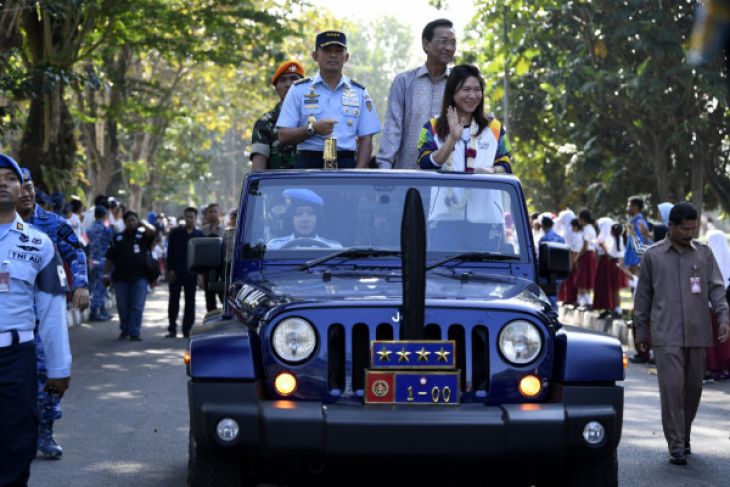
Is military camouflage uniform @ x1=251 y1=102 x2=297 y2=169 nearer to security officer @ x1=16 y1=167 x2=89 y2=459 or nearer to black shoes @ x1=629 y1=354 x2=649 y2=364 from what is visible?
security officer @ x1=16 y1=167 x2=89 y2=459

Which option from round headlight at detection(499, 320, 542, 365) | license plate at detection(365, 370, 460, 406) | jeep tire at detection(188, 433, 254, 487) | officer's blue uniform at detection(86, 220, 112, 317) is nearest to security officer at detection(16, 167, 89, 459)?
jeep tire at detection(188, 433, 254, 487)

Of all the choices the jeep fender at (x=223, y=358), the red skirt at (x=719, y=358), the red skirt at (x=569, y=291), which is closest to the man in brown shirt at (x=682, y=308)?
the jeep fender at (x=223, y=358)

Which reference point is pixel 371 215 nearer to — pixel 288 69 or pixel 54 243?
pixel 54 243

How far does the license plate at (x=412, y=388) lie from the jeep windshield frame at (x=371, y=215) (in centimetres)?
146

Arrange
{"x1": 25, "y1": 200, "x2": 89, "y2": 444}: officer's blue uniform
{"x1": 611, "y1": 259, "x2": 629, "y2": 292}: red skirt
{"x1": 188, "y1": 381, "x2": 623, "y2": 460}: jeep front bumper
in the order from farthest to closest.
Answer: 1. {"x1": 611, "y1": 259, "x2": 629, "y2": 292}: red skirt
2. {"x1": 25, "y1": 200, "x2": 89, "y2": 444}: officer's blue uniform
3. {"x1": 188, "y1": 381, "x2": 623, "y2": 460}: jeep front bumper

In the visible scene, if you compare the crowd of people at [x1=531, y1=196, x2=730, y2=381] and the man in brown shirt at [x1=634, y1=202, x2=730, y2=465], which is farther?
the crowd of people at [x1=531, y1=196, x2=730, y2=381]

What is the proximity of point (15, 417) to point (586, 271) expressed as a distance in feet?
68.9

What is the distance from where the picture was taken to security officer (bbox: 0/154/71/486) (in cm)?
598

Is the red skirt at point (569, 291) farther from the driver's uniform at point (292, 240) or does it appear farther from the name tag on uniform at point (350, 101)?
the driver's uniform at point (292, 240)

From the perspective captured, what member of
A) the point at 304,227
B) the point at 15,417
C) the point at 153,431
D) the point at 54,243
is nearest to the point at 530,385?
the point at 304,227

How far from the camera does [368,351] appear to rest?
6.01 m

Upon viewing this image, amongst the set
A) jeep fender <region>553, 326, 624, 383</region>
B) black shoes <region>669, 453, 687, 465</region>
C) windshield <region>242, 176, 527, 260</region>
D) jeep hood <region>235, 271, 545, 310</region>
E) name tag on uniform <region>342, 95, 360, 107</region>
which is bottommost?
black shoes <region>669, 453, 687, 465</region>

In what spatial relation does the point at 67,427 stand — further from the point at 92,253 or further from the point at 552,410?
the point at 92,253

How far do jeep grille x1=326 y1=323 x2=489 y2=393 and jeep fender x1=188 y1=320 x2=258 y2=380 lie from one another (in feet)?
1.16
